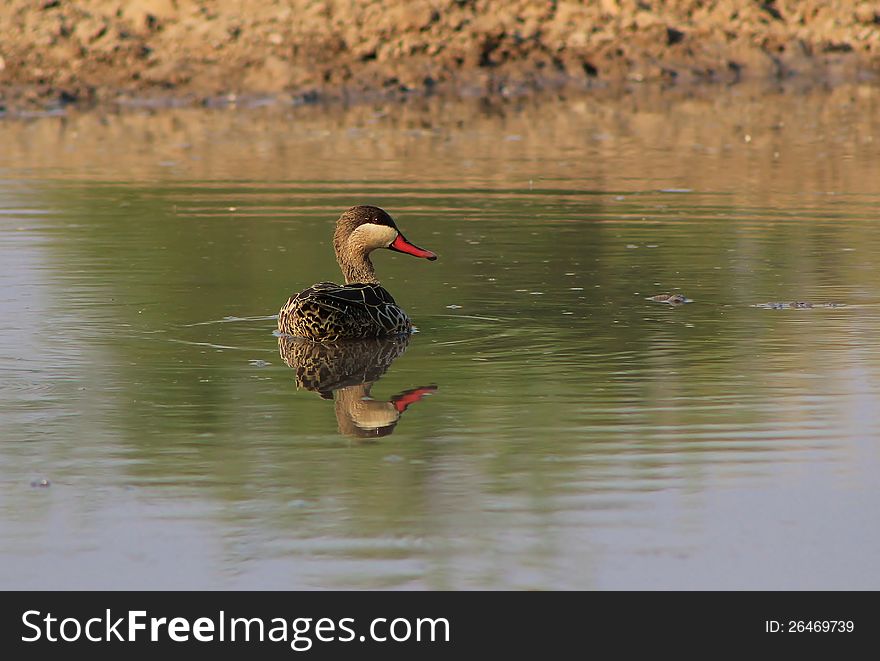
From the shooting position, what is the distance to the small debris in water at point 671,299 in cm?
1377

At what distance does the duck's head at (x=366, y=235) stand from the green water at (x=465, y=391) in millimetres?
572

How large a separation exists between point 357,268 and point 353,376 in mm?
2326

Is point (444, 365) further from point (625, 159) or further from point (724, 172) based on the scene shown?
point (625, 159)

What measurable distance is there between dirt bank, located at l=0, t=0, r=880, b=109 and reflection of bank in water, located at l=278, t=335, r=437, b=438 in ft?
94.6

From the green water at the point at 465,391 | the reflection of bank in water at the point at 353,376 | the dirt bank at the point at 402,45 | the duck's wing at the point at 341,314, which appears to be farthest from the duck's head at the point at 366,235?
the dirt bank at the point at 402,45

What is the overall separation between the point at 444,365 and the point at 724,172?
44.7 ft

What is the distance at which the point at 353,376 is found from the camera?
36.8ft

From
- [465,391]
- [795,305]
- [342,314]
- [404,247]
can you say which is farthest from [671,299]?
[465,391]

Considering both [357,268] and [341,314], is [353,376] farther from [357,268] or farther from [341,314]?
[357,268]

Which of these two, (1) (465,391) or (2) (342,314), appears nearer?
(1) (465,391)

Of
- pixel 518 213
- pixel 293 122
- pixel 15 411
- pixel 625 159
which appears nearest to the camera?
pixel 15 411

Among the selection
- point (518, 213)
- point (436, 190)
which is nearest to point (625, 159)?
point (436, 190)
